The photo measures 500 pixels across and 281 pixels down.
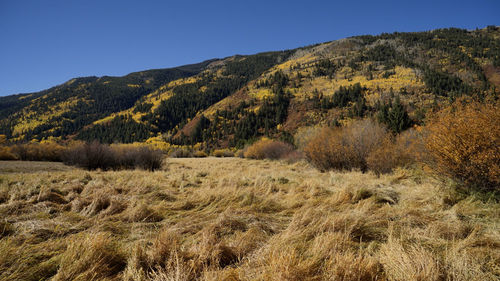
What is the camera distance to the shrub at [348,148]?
1030cm

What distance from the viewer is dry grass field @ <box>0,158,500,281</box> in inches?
61.9

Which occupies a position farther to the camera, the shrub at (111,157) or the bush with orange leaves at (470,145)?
the shrub at (111,157)

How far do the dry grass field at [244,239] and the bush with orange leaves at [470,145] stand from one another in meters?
0.62

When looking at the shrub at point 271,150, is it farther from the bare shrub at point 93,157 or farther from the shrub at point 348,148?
the bare shrub at point 93,157

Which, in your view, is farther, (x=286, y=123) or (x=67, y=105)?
(x=67, y=105)

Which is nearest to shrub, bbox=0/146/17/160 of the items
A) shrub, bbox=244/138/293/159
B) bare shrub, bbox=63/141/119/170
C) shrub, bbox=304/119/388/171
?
bare shrub, bbox=63/141/119/170

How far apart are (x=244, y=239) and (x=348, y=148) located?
10.0 meters

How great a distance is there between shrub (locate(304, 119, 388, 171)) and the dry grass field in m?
6.07

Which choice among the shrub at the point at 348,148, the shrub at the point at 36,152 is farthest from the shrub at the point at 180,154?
the shrub at the point at 348,148

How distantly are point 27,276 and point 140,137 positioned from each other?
106 metres

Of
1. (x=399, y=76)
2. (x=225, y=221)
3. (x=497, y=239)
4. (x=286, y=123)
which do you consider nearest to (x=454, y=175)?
(x=497, y=239)

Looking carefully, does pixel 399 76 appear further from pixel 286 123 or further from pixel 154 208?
pixel 154 208

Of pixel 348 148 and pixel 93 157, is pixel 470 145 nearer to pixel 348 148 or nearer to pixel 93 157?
pixel 348 148

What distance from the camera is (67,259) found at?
1648 millimetres
